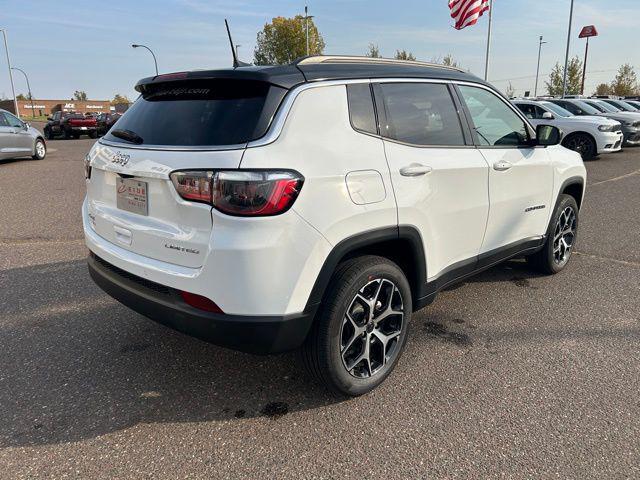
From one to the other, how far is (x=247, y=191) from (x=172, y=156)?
0.47 meters

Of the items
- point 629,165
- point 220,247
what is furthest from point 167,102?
point 629,165

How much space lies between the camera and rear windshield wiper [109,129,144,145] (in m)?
2.66

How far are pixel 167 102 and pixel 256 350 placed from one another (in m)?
1.47

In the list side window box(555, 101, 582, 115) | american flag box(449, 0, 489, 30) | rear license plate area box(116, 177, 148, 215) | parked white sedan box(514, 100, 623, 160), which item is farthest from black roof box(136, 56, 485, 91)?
american flag box(449, 0, 489, 30)

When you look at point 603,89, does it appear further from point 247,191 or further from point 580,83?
point 247,191

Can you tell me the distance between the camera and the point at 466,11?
1845cm

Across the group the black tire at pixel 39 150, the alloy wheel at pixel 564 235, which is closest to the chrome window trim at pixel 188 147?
the alloy wheel at pixel 564 235

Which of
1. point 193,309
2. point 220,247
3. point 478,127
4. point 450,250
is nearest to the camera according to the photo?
point 220,247

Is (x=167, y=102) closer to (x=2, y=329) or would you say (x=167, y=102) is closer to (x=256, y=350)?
(x=256, y=350)

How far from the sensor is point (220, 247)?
217cm

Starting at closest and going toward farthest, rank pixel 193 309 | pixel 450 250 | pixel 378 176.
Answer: pixel 193 309
pixel 378 176
pixel 450 250

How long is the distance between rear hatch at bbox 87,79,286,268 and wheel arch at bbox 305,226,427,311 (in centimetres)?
58

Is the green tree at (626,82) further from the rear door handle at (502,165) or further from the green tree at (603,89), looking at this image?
the rear door handle at (502,165)

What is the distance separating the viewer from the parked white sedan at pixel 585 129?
13.4 m
